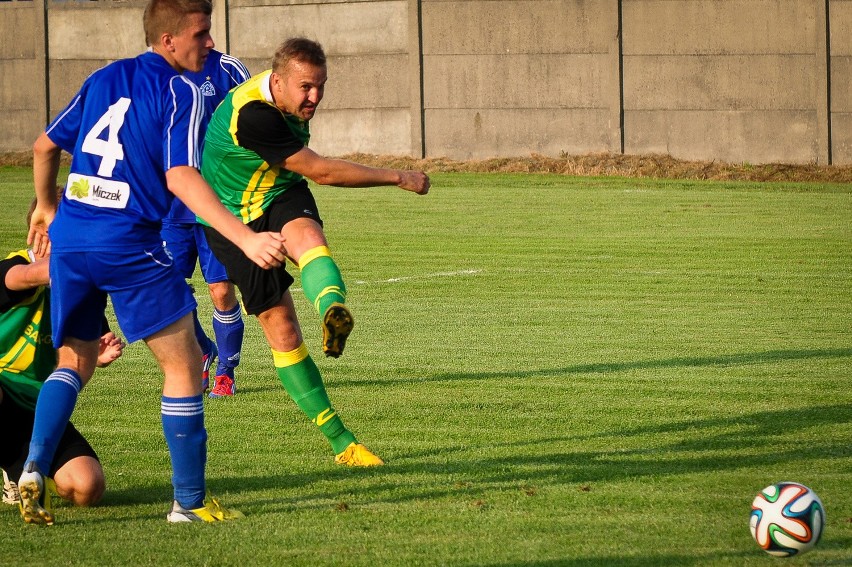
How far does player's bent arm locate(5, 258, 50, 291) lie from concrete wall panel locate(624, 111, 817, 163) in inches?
820

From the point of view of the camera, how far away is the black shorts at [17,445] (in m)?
5.64

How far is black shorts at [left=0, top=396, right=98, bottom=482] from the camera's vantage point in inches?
222

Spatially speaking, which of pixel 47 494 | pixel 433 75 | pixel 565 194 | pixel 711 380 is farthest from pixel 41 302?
pixel 433 75

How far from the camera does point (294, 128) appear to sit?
21.2ft

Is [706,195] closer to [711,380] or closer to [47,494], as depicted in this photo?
[711,380]

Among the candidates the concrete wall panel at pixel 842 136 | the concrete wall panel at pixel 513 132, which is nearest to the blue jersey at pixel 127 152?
the concrete wall panel at pixel 842 136

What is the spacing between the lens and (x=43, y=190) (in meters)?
5.50

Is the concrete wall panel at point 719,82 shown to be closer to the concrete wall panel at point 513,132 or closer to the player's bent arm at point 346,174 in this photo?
the concrete wall panel at point 513,132

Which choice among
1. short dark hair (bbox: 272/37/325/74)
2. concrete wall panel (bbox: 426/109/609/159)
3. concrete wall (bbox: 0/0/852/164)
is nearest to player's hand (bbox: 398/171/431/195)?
short dark hair (bbox: 272/37/325/74)

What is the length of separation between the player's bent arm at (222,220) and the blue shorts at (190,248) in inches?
134

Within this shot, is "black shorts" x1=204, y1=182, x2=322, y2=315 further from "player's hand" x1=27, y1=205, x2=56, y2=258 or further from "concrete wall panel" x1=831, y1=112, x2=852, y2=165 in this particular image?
"concrete wall panel" x1=831, y1=112, x2=852, y2=165

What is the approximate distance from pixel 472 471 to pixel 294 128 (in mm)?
1878

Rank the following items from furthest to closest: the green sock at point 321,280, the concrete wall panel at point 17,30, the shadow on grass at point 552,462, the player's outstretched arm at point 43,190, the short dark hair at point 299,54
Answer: the concrete wall panel at point 17,30, the short dark hair at point 299,54, the green sock at point 321,280, the shadow on grass at point 552,462, the player's outstretched arm at point 43,190

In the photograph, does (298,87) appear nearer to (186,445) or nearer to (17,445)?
(186,445)
